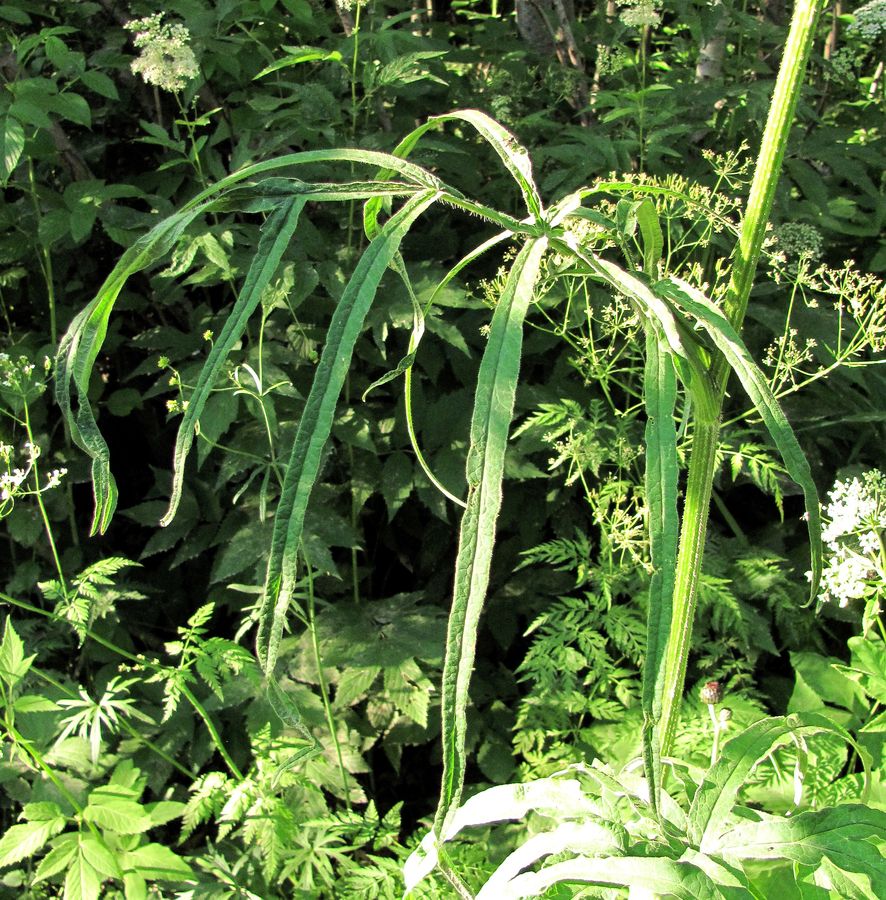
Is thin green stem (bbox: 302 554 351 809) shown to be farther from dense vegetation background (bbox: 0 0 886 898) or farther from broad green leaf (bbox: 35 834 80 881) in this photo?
broad green leaf (bbox: 35 834 80 881)

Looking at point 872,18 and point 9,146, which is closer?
point 9,146

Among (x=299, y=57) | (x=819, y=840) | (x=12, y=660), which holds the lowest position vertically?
(x=12, y=660)

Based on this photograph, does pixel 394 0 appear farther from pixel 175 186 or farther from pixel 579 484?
pixel 579 484

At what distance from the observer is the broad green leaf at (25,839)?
6.26 feet

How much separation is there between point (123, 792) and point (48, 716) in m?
0.34

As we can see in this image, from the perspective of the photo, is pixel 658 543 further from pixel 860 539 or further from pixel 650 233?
pixel 860 539

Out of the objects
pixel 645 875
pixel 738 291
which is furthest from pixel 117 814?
pixel 738 291

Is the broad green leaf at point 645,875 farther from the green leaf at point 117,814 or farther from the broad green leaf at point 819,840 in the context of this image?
the green leaf at point 117,814

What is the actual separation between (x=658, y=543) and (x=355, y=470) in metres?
1.84

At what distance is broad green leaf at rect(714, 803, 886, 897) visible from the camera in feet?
3.43

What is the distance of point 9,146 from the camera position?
2225 millimetres

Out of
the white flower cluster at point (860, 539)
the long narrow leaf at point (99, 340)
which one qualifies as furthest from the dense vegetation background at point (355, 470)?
the long narrow leaf at point (99, 340)

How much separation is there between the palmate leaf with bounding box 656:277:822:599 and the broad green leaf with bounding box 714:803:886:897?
0.43 meters

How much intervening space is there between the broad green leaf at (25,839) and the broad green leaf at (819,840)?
1.43m
